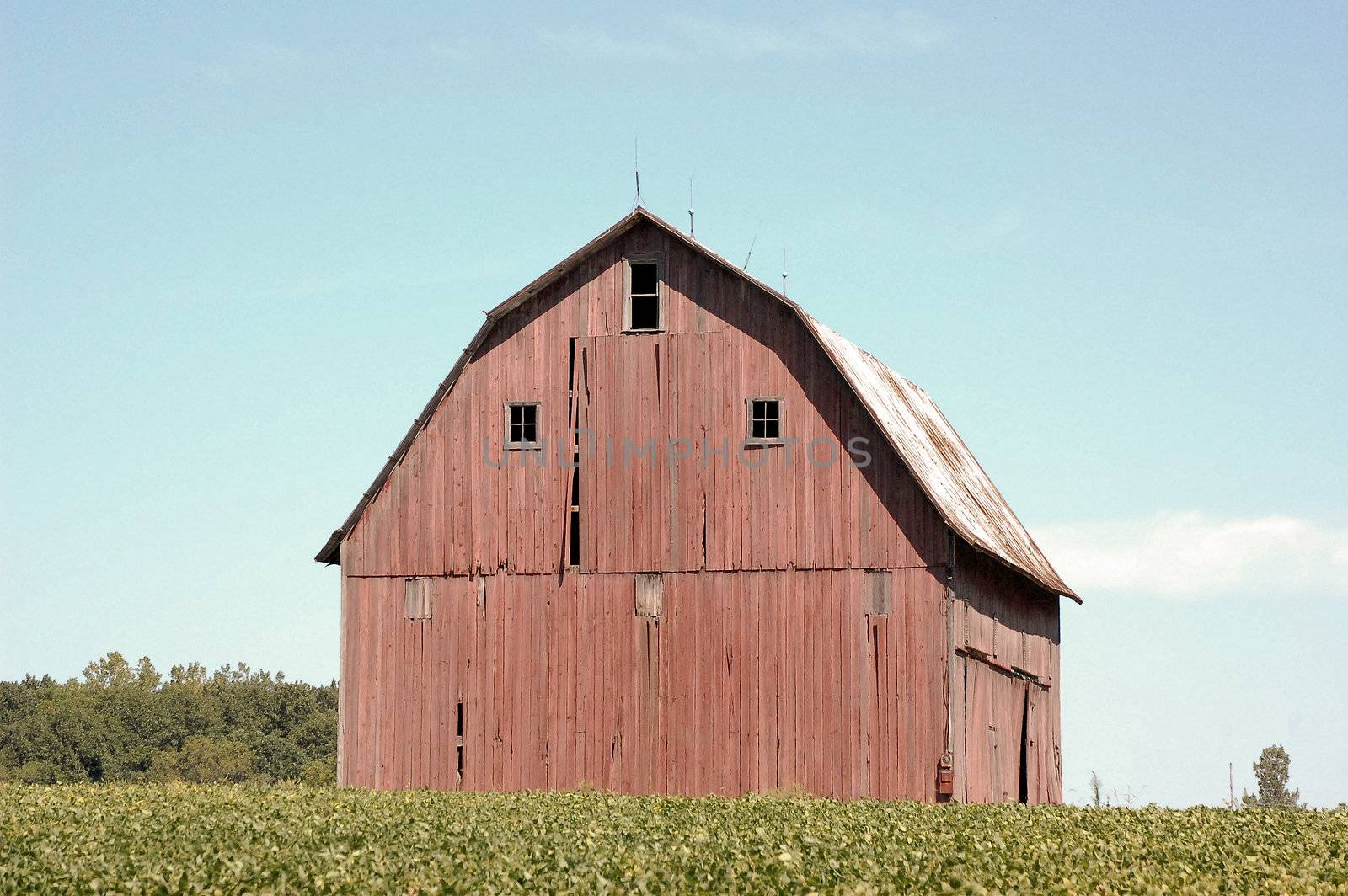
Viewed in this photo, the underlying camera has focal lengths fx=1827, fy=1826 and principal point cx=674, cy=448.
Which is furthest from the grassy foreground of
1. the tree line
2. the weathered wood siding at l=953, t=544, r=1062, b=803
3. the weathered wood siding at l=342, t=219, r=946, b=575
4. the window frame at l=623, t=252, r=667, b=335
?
the tree line

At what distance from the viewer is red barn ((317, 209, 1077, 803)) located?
28.2 meters

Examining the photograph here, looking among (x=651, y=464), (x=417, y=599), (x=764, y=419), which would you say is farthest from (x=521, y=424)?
(x=764, y=419)

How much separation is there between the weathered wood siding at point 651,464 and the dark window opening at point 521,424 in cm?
15

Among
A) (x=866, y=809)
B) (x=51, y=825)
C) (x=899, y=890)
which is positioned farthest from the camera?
(x=866, y=809)

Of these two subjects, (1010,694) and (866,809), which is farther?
(1010,694)

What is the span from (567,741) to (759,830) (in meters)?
8.95

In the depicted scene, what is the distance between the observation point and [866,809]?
24688 millimetres

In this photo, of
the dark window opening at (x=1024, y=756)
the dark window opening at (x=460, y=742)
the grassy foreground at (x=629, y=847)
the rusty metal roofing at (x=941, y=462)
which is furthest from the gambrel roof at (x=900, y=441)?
the grassy foreground at (x=629, y=847)

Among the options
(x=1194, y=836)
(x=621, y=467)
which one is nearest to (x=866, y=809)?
(x=1194, y=836)

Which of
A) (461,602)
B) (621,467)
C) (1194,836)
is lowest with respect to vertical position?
(1194,836)

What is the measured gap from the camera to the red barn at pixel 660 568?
28.2 m

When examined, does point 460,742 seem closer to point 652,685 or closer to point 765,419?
point 652,685

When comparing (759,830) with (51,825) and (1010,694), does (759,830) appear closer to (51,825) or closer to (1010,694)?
(51,825)

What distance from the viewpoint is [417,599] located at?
29703mm
